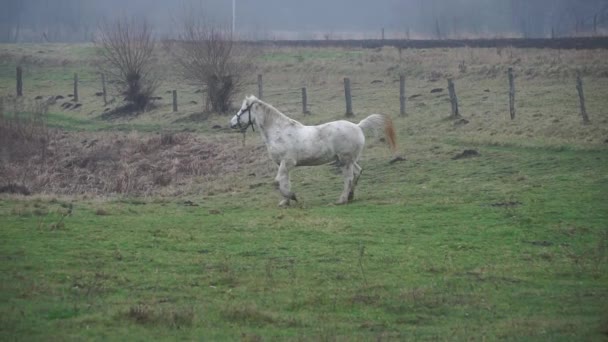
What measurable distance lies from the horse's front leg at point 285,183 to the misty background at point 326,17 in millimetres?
93718

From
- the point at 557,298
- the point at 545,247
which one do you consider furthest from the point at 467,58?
the point at 557,298

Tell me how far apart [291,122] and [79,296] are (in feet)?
30.9

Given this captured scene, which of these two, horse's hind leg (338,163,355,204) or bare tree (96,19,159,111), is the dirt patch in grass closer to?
horse's hind leg (338,163,355,204)

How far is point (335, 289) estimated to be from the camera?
11586 millimetres

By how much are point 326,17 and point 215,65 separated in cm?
13792

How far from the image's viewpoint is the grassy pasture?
10062mm

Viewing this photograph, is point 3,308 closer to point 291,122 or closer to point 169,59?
point 291,122

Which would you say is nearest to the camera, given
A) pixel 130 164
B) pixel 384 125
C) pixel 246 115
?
pixel 384 125

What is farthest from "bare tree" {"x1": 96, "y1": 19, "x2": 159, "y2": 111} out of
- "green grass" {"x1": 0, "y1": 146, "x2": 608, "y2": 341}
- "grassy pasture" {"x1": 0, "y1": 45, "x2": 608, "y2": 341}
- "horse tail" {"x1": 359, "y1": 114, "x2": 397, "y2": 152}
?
"horse tail" {"x1": 359, "y1": 114, "x2": 397, "y2": 152}

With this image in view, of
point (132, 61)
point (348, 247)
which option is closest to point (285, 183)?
point (348, 247)

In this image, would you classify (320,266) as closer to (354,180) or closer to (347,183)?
(347,183)

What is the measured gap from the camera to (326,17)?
579ft

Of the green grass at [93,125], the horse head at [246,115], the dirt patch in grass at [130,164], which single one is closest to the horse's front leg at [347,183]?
the horse head at [246,115]

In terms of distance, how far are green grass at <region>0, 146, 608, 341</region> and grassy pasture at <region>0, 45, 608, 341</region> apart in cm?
4
